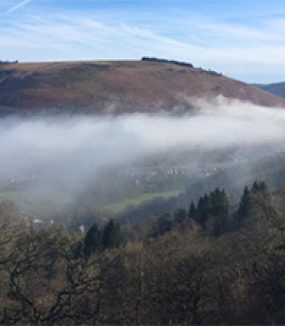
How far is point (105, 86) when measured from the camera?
5625 inches

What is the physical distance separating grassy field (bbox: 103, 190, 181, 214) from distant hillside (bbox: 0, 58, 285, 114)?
67048mm

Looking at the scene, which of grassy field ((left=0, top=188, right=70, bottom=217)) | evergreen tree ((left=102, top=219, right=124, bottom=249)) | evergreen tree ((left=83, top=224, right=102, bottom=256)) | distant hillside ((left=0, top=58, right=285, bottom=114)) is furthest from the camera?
distant hillside ((left=0, top=58, right=285, bottom=114))

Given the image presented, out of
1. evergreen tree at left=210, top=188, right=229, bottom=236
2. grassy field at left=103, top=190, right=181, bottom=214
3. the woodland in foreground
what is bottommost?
grassy field at left=103, top=190, right=181, bottom=214

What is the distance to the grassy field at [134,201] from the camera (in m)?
67.9

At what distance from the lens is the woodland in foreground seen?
51.3 ft

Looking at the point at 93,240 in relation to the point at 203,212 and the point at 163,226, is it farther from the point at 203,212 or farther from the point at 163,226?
the point at 203,212

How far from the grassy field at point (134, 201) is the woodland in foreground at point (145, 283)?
47051 mm

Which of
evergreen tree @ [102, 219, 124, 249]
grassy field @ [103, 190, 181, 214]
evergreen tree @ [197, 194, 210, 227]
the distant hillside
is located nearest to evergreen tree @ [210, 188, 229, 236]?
evergreen tree @ [197, 194, 210, 227]

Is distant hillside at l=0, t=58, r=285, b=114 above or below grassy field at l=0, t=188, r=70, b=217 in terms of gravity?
above

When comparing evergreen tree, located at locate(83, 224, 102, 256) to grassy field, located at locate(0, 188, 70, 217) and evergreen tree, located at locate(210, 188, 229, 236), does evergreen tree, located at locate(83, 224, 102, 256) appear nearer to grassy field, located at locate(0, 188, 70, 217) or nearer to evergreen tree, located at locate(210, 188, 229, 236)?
evergreen tree, located at locate(210, 188, 229, 236)

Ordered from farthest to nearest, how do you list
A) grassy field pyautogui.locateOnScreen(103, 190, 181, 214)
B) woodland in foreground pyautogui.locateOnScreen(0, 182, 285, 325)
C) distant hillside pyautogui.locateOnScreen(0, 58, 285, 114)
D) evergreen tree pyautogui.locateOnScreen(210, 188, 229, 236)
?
distant hillside pyautogui.locateOnScreen(0, 58, 285, 114) → grassy field pyautogui.locateOnScreen(103, 190, 181, 214) → evergreen tree pyautogui.locateOnScreen(210, 188, 229, 236) → woodland in foreground pyautogui.locateOnScreen(0, 182, 285, 325)

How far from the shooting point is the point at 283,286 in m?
16.5

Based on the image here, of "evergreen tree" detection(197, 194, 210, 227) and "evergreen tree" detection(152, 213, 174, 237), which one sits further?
"evergreen tree" detection(152, 213, 174, 237)

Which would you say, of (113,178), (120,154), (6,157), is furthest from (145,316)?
(6,157)
